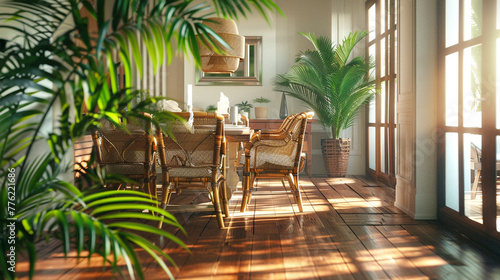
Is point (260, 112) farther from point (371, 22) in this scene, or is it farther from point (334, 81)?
point (371, 22)

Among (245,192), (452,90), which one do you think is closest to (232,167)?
(245,192)

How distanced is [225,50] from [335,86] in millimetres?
2586

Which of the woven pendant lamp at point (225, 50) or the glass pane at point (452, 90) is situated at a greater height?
the woven pendant lamp at point (225, 50)

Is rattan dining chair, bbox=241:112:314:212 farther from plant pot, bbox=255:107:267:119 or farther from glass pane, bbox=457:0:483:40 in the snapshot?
plant pot, bbox=255:107:267:119

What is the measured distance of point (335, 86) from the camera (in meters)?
6.39

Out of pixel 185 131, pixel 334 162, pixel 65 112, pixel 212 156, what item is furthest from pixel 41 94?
pixel 334 162

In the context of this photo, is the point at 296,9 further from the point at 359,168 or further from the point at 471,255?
the point at 471,255

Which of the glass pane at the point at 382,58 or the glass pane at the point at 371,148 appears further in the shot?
the glass pane at the point at 371,148

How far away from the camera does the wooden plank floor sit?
2432 mm

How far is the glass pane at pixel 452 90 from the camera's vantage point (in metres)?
3.41

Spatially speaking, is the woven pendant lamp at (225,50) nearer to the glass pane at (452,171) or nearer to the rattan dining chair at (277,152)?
the rattan dining chair at (277,152)

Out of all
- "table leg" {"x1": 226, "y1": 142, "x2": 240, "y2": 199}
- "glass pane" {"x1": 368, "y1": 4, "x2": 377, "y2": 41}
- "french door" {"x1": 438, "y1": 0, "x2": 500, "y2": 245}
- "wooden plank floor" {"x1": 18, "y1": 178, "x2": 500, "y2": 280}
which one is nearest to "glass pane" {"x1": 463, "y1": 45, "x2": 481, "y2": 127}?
"french door" {"x1": 438, "y1": 0, "x2": 500, "y2": 245}

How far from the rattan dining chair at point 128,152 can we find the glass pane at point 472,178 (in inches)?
87.5

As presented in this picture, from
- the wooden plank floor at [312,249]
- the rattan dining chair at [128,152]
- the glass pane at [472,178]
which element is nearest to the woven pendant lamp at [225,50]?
the rattan dining chair at [128,152]
